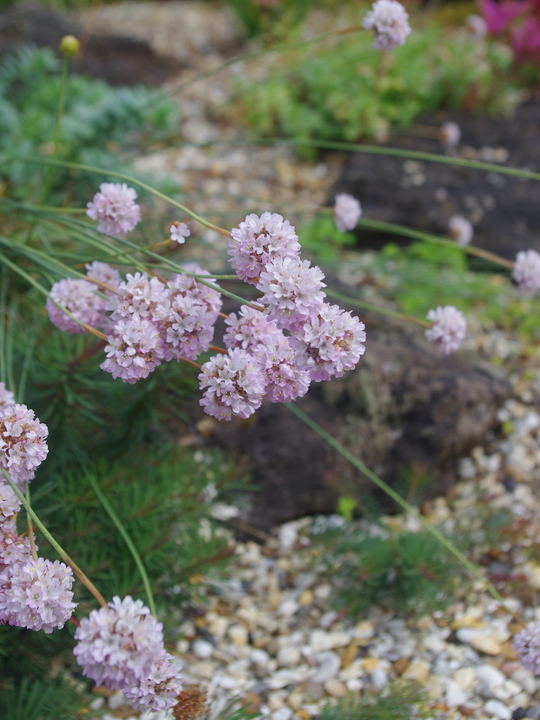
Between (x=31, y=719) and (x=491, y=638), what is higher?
(x=491, y=638)

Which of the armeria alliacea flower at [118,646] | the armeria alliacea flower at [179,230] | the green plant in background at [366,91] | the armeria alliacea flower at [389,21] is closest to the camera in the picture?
the armeria alliacea flower at [118,646]

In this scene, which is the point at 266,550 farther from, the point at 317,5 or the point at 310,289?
the point at 317,5

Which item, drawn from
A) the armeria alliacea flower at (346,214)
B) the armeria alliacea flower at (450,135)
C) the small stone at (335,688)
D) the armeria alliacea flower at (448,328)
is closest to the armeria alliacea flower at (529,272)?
the armeria alliacea flower at (448,328)

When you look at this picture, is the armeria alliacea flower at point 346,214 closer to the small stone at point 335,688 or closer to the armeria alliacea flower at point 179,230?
the armeria alliacea flower at point 179,230

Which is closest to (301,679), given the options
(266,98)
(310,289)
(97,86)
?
(310,289)

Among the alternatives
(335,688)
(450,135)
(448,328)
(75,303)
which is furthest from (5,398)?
(450,135)

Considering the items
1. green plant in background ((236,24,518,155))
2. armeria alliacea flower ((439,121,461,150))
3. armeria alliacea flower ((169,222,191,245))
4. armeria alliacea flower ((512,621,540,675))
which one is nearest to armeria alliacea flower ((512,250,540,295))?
armeria alliacea flower ((512,621,540,675))

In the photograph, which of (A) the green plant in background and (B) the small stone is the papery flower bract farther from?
(A) the green plant in background
